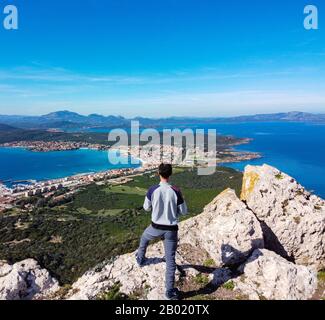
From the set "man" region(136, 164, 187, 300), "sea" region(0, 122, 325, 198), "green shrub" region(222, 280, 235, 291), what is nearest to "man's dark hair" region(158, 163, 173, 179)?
"man" region(136, 164, 187, 300)

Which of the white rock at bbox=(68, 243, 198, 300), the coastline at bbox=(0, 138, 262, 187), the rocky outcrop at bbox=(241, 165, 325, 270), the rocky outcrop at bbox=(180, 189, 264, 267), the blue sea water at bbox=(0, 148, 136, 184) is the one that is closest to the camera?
the white rock at bbox=(68, 243, 198, 300)

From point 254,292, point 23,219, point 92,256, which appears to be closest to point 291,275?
point 254,292

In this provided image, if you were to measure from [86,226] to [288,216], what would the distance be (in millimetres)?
42437

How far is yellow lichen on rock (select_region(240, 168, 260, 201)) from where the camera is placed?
9.03 m

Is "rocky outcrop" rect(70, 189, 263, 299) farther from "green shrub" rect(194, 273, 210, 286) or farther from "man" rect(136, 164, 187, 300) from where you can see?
"man" rect(136, 164, 187, 300)

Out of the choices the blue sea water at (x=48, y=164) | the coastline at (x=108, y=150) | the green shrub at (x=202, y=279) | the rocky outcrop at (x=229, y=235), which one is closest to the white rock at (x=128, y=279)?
the green shrub at (x=202, y=279)

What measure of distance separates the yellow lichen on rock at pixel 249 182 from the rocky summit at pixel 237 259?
3cm

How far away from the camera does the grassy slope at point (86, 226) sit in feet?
94.1

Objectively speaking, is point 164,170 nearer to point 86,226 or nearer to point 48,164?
point 86,226

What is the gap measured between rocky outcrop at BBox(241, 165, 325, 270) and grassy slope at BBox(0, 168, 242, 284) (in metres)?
11.7

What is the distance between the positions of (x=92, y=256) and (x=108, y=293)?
82.5 ft

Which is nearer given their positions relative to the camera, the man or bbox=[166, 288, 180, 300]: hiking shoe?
the man

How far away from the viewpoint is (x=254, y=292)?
6582mm

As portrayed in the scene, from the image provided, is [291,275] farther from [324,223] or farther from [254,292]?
[324,223]
